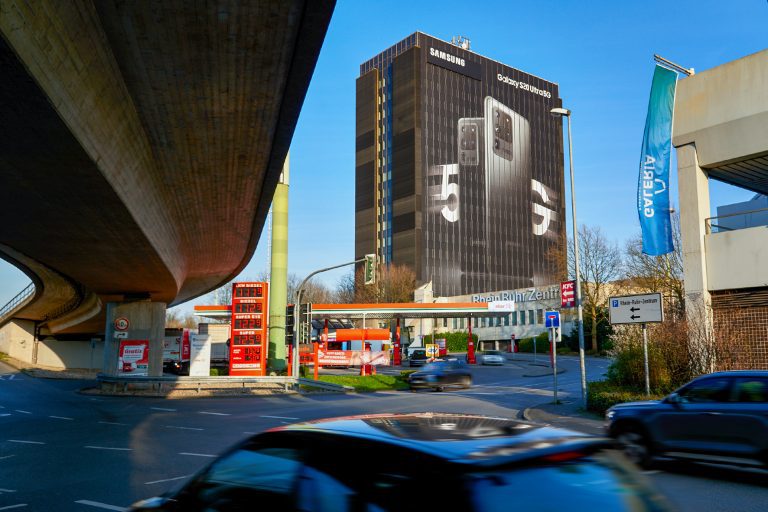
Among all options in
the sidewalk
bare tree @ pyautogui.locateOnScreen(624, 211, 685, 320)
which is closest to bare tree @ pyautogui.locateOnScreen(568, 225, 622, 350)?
bare tree @ pyautogui.locateOnScreen(624, 211, 685, 320)

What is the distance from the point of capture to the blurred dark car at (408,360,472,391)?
3164 centimetres

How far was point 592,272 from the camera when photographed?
64.1 m

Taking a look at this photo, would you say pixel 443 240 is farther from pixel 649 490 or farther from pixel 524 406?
pixel 649 490

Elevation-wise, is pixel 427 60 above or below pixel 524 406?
above

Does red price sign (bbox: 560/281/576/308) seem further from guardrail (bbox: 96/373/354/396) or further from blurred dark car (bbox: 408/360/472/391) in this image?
guardrail (bbox: 96/373/354/396)

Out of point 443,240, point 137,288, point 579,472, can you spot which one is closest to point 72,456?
point 579,472

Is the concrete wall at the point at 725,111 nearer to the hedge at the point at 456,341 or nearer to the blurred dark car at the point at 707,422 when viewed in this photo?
the blurred dark car at the point at 707,422

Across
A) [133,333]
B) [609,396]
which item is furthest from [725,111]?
[133,333]

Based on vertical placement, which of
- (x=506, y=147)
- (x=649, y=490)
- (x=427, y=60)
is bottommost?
(x=649, y=490)

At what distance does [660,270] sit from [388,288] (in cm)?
4159

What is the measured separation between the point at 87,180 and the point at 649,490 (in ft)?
40.6

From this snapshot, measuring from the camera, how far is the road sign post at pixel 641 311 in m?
16.6

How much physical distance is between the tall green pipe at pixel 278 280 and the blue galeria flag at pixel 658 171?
26.5m

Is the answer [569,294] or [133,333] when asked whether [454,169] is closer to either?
[133,333]
